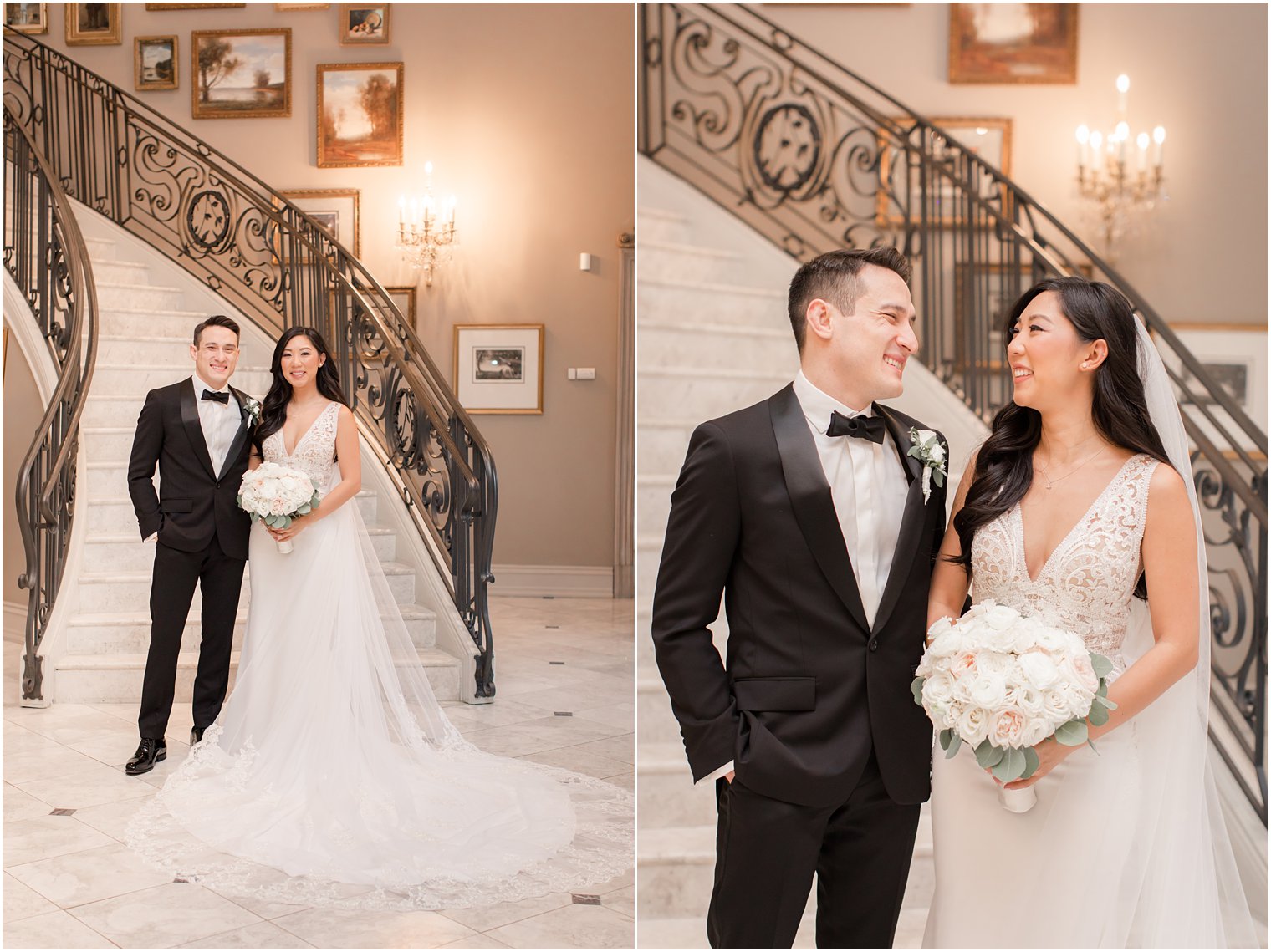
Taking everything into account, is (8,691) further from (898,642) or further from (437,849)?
(898,642)

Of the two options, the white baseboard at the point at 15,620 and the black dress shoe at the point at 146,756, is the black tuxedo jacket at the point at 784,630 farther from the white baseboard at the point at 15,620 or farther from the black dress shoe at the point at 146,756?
the white baseboard at the point at 15,620

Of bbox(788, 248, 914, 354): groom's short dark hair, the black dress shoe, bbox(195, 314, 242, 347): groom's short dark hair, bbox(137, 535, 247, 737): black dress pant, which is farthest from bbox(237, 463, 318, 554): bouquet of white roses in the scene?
bbox(788, 248, 914, 354): groom's short dark hair

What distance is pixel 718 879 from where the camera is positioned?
2.03 meters

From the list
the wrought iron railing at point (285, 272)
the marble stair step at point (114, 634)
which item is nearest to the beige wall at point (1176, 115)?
the wrought iron railing at point (285, 272)

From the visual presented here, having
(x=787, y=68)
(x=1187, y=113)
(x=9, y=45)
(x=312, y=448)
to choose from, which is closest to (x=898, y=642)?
(x=312, y=448)

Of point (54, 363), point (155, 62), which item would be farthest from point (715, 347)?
point (155, 62)

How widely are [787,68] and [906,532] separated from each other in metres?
5.74

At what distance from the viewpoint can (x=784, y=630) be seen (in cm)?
190

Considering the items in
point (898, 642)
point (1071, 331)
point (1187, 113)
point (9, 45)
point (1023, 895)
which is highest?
point (9, 45)

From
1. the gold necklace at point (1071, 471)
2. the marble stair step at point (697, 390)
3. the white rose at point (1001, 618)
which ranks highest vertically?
the marble stair step at point (697, 390)

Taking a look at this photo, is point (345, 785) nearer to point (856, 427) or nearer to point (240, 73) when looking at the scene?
point (856, 427)

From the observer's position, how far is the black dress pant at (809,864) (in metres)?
1.89

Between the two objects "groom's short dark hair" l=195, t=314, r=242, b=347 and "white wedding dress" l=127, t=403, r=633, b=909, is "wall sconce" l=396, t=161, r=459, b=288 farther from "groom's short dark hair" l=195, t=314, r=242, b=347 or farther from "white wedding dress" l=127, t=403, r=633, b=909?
"white wedding dress" l=127, t=403, r=633, b=909

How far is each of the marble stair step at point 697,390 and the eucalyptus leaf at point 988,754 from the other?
3.28 metres
